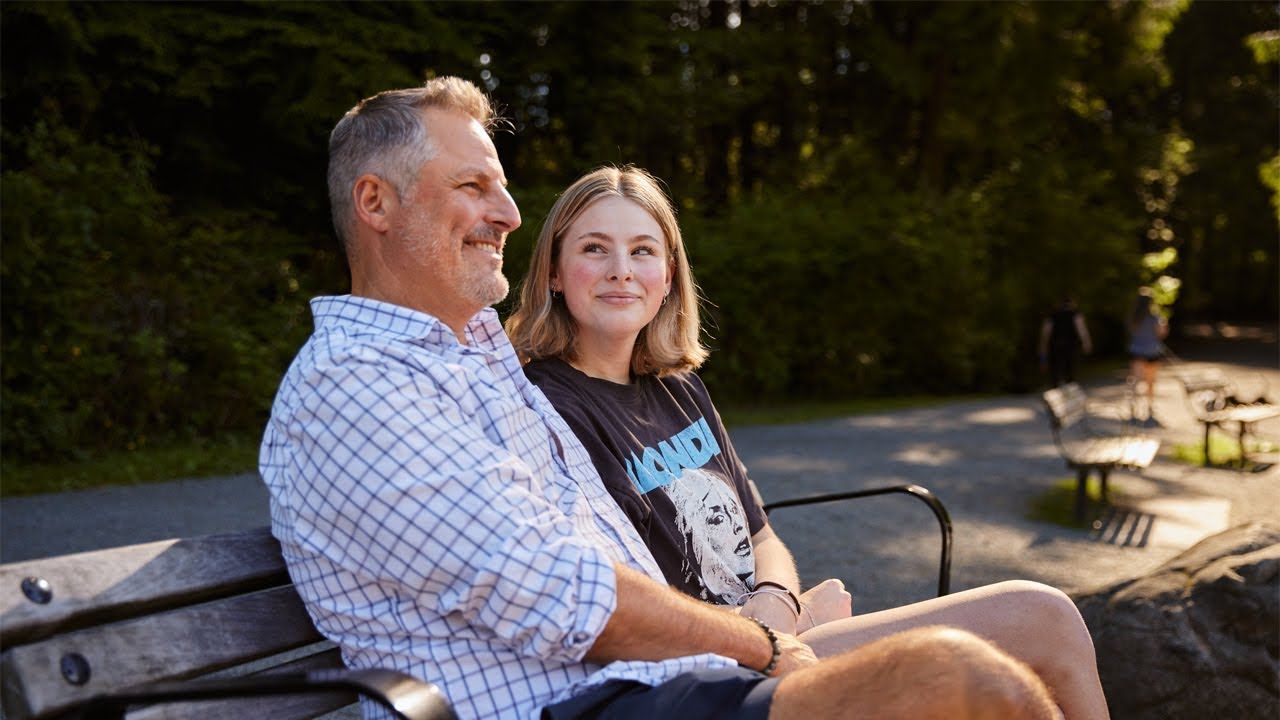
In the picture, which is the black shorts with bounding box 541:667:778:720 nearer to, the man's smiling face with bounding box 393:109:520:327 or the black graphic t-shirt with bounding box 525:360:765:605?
the black graphic t-shirt with bounding box 525:360:765:605

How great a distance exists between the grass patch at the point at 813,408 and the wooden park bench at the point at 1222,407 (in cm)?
414

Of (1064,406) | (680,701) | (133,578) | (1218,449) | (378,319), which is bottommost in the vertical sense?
(1218,449)

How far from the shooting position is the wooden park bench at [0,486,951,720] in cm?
169

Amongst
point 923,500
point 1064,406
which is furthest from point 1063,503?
point 923,500

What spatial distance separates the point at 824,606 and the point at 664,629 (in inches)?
39.9

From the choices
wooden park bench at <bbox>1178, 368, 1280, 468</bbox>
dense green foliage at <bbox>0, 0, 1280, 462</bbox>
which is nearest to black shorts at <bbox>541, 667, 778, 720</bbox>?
dense green foliage at <bbox>0, 0, 1280, 462</bbox>

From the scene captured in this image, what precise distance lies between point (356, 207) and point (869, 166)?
19.0 meters

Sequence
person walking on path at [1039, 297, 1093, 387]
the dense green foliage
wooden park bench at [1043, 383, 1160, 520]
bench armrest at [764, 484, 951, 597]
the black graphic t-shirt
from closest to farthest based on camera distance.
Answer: the black graphic t-shirt → bench armrest at [764, 484, 951, 597] → wooden park bench at [1043, 383, 1160, 520] → the dense green foliage → person walking on path at [1039, 297, 1093, 387]

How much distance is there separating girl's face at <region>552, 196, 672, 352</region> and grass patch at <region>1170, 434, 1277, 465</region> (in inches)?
361

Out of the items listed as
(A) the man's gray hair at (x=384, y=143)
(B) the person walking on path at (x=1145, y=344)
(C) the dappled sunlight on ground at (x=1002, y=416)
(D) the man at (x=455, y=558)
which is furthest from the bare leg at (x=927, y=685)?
(B) the person walking on path at (x=1145, y=344)

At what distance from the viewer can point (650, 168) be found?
17.9 metres

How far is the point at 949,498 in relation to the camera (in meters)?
8.68

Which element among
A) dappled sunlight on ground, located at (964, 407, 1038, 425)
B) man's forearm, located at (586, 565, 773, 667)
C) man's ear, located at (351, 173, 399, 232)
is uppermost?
man's ear, located at (351, 173, 399, 232)

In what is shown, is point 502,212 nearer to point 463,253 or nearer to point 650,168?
point 463,253
